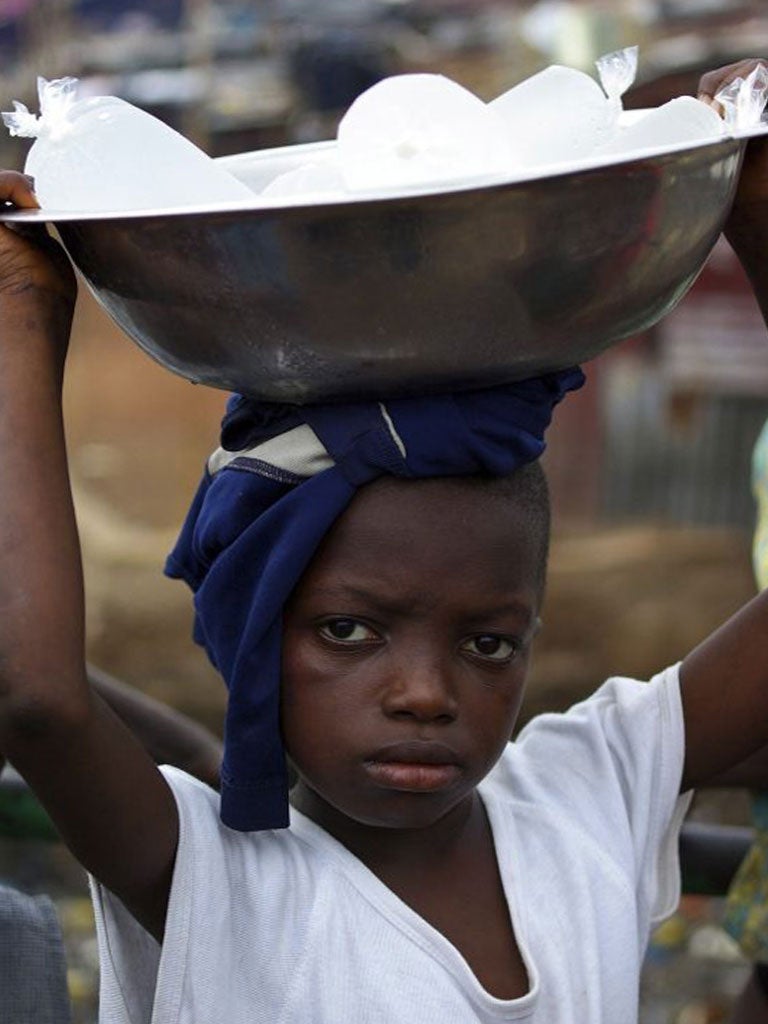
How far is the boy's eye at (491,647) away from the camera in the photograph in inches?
74.6

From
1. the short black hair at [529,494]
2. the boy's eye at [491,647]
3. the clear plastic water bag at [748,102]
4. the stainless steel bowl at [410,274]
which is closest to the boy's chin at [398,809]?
the boy's eye at [491,647]

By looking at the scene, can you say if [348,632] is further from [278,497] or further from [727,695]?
[727,695]

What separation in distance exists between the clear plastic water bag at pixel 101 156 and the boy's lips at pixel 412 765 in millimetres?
602

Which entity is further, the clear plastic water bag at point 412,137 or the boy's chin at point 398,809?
the boy's chin at point 398,809

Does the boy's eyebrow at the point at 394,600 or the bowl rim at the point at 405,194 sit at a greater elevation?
the bowl rim at the point at 405,194

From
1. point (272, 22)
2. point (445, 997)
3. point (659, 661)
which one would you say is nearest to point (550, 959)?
point (445, 997)

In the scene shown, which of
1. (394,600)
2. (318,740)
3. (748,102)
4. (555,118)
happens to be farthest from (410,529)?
(748,102)

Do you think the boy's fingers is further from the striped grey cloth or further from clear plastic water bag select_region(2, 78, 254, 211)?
the striped grey cloth

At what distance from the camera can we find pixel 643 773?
215cm

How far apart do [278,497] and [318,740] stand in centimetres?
27

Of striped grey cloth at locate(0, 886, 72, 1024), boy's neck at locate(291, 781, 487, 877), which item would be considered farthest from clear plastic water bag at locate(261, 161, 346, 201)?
striped grey cloth at locate(0, 886, 72, 1024)

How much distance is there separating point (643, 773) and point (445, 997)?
0.42 metres

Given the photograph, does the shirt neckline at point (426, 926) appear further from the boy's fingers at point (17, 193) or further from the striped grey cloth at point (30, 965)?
the boy's fingers at point (17, 193)

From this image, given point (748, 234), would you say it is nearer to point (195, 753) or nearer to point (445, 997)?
point (445, 997)
